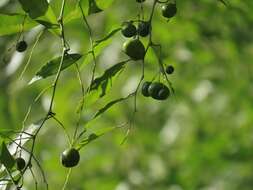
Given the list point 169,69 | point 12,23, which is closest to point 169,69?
point 169,69

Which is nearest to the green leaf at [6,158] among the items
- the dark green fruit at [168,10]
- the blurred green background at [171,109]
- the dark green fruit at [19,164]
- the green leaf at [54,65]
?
the dark green fruit at [19,164]

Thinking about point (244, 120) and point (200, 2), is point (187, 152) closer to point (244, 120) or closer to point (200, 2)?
point (244, 120)

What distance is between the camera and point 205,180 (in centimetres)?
415

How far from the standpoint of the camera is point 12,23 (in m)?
1.81

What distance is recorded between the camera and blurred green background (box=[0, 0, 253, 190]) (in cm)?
349

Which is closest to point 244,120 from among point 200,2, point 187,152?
point 187,152

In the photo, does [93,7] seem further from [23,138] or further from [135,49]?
[23,138]

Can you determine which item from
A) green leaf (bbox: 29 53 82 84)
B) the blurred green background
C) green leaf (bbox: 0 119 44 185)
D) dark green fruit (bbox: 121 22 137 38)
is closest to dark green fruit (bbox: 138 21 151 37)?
dark green fruit (bbox: 121 22 137 38)

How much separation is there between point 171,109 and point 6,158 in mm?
2747

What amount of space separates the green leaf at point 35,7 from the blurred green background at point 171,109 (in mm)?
1495

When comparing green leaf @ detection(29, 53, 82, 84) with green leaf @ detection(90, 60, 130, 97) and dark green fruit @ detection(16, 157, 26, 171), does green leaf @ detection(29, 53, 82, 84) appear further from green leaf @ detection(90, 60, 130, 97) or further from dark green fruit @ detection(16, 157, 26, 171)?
dark green fruit @ detection(16, 157, 26, 171)

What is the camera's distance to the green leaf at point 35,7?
1728 millimetres

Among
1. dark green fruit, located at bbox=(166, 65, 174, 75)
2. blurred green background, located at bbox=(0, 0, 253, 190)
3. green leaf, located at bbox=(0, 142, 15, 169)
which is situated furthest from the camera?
blurred green background, located at bbox=(0, 0, 253, 190)

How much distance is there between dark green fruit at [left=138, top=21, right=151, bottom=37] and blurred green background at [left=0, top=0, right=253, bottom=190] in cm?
146
